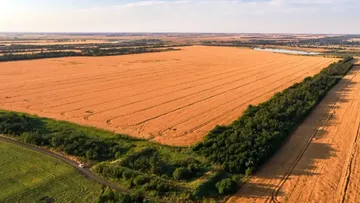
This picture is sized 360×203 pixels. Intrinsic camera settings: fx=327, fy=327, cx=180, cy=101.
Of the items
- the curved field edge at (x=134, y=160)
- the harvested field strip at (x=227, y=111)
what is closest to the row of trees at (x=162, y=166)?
the curved field edge at (x=134, y=160)

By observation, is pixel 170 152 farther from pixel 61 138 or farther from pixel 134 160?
pixel 61 138

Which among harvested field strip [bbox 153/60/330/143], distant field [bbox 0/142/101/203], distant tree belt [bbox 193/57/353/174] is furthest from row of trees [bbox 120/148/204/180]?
harvested field strip [bbox 153/60/330/143]

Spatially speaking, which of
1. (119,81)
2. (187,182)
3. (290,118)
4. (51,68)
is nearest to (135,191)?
(187,182)

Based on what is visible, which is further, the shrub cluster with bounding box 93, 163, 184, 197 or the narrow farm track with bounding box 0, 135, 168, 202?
the narrow farm track with bounding box 0, 135, 168, 202

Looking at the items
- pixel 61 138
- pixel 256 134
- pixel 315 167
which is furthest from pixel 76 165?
pixel 315 167

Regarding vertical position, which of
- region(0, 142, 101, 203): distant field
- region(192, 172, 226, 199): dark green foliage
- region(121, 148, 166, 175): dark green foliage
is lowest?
region(0, 142, 101, 203): distant field

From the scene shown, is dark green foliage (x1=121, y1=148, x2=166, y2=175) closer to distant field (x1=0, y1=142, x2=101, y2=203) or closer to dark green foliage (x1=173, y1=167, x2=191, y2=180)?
dark green foliage (x1=173, y1=167, x2=191, y2=180)
